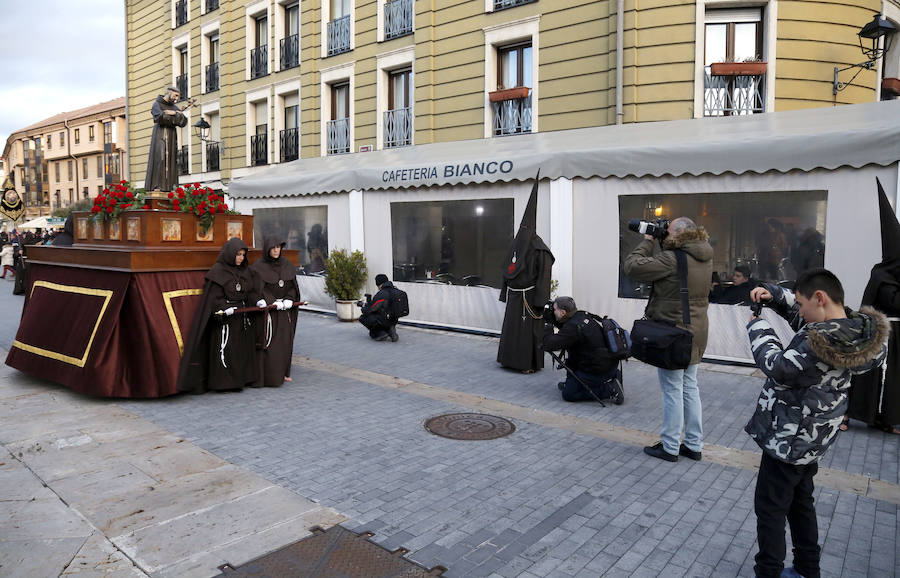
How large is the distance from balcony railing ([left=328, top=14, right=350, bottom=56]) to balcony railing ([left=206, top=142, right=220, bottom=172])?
6.57 meters

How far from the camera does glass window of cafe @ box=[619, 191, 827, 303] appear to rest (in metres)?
8.39

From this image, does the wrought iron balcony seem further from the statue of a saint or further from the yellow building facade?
the statue of a saint

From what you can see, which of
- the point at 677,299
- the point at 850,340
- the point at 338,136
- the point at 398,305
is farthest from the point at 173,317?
the point at 338,136

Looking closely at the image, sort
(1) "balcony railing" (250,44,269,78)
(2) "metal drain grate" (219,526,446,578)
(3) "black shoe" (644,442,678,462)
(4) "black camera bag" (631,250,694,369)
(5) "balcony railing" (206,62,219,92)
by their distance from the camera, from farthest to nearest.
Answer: (5) "balcony railing" (206,62,219,92) → (1) "balcony railing" (250,44,269,78) → (3) "black shoe" (644,442,678,462) → (4) "black camera bag" (631,250,694,369) → (2) "metal drain grate" (219,526,446,578)

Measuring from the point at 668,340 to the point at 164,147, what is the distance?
279 inches

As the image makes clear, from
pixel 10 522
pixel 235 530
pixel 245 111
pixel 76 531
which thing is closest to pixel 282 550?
pixel 235 530

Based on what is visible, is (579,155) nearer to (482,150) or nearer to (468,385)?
(482,150)

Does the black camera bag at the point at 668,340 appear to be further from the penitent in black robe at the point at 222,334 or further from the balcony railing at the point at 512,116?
the balcony railing at the point at 512,116

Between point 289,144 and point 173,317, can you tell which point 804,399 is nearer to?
point 173,317

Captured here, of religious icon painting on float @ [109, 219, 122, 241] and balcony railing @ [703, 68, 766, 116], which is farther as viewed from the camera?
balcony railing @ [703, 68, 766, 116]

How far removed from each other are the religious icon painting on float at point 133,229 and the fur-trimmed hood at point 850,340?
283 inches

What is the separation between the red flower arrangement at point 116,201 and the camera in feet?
25.9

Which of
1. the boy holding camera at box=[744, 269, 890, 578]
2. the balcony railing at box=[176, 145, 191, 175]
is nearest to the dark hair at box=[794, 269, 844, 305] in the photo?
the boy holding camera at box=[744, 269, 890, 578]

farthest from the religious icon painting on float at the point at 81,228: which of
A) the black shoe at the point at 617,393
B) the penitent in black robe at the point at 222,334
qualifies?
the black shoe at the point at 617,393
